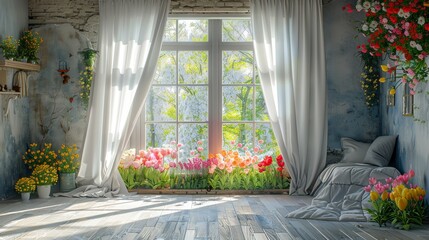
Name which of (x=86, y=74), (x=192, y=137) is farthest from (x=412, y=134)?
(x=86, y=74)

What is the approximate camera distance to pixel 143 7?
7609 millimetres

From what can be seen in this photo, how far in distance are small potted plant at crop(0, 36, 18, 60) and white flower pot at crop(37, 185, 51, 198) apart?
1610mm

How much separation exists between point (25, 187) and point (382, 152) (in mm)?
4246

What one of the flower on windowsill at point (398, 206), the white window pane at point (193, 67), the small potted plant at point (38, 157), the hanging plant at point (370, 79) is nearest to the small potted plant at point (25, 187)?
the small potted plant at point (38, 157)

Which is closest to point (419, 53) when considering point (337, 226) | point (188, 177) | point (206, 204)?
point (337, 226)

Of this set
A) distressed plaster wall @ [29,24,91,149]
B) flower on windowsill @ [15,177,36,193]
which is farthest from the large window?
flower on windowsill @ [15,177,36,193]

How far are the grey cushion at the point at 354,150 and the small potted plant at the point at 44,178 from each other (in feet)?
11.9

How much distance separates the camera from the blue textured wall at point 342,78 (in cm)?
780

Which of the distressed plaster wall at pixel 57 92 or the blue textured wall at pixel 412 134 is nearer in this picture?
the blue textured wall at pixel 412 134

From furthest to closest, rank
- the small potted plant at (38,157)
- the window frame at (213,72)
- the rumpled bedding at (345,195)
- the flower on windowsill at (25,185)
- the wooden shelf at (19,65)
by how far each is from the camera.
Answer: the window frame at (213,72) → the small potted plant at (38,157) → the flower on windowsill at (25,185) → the wooden shelf at (19,65) → the rumpled bedding at (345,195)

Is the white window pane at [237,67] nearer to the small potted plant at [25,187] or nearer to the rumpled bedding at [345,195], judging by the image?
the rumpled bedding at [345,195]

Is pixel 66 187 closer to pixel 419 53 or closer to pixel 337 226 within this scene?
pixel 337 226

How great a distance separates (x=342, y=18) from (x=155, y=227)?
4.00 m

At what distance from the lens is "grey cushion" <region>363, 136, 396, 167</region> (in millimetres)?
6801
